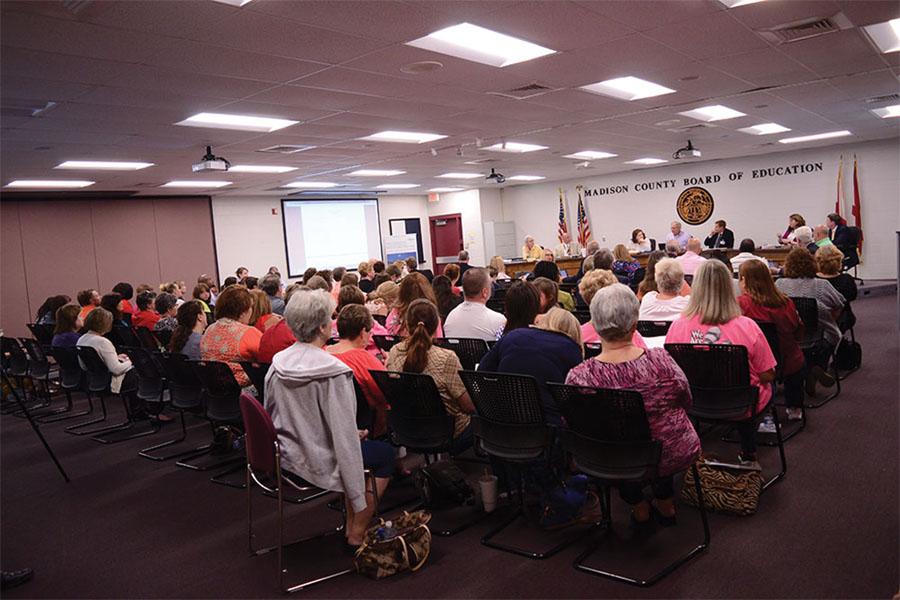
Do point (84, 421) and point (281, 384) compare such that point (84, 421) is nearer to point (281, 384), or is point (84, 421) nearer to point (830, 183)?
point (281, 384)

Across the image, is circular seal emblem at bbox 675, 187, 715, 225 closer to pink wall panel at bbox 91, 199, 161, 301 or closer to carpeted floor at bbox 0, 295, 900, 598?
carpeted floor at bbox 0, 295, 900, 598

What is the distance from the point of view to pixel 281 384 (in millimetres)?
3184

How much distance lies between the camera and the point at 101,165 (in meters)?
8.84

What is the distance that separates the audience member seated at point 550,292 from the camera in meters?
4.78

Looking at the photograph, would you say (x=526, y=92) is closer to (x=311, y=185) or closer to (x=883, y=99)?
(x=883, y=99)

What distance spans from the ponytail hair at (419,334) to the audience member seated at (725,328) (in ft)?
4.85

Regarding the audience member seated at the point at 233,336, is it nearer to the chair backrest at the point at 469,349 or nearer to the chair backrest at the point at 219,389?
the chair backrest at the point at 219,389

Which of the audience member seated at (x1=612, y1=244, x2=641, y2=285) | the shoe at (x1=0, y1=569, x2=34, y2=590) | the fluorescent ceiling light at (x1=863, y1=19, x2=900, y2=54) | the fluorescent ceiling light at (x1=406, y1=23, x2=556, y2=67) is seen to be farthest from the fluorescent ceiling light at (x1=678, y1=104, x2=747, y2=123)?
the shoe at (x1=0, y1=569, x2=34, y2=590)

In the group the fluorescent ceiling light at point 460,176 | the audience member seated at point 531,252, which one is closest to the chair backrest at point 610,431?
the audience member seated at point 531,252

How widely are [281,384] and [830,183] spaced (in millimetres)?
14754

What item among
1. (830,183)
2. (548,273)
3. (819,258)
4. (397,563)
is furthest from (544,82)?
(830,183)

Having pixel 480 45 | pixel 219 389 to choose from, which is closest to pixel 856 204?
pixel 480 45

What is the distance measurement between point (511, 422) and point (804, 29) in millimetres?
4150

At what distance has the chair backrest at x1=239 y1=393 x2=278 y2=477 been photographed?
308cm
